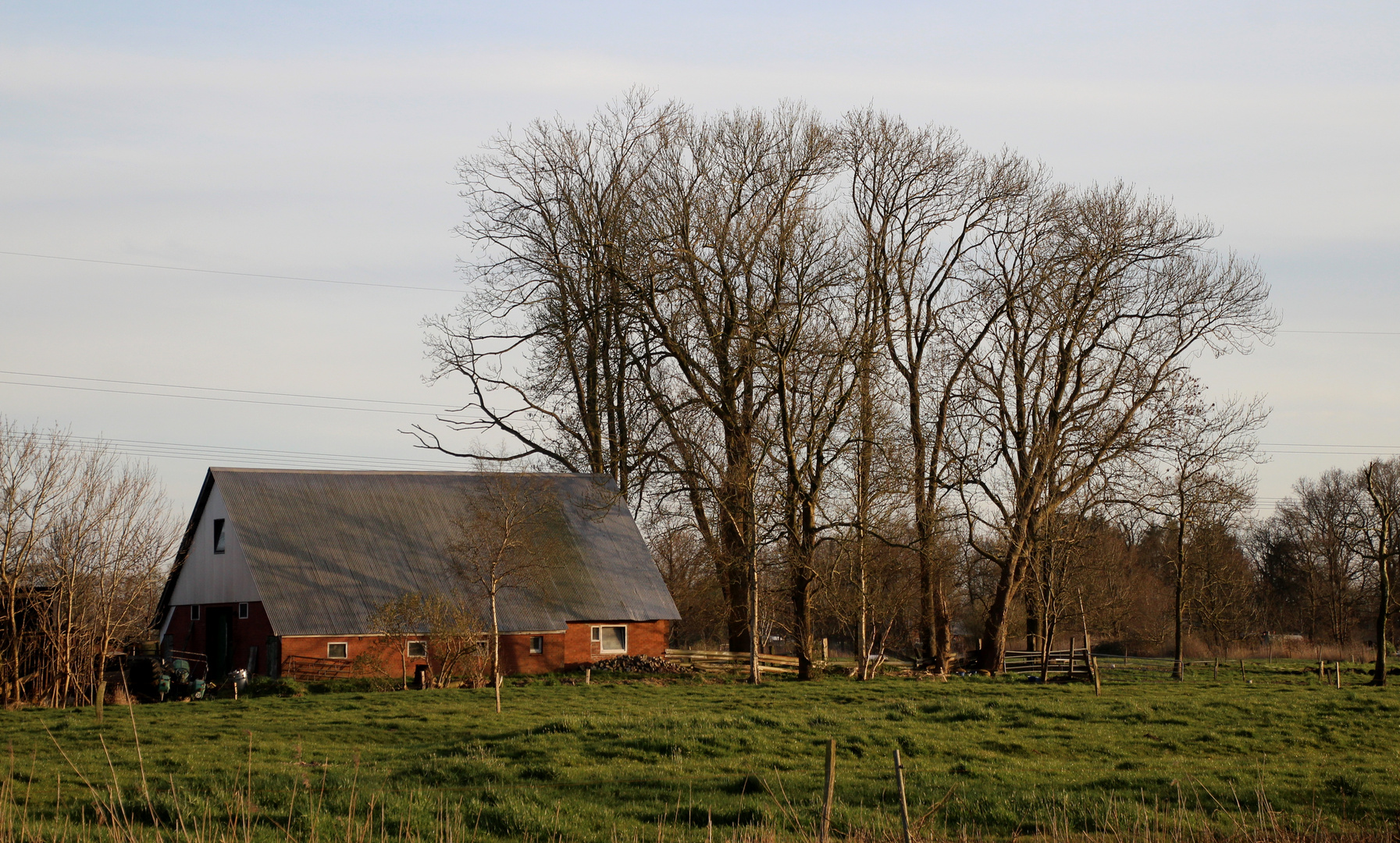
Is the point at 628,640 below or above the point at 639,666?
above

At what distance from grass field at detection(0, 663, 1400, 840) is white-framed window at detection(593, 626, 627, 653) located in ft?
28.1

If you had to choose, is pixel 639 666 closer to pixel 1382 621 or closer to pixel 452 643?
pixel 452 643

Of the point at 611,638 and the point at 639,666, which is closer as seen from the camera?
the point at 639,666

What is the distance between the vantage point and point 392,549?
108ft

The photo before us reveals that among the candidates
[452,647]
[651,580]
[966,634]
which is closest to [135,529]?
[452,647]

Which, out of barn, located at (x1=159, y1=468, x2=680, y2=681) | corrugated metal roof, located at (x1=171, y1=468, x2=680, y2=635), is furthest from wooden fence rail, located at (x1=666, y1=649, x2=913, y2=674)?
corrugated metal roof, located at (x1=171, y1=468, x2=680, y2=635)

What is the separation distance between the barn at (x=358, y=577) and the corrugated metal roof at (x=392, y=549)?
4 centimetres

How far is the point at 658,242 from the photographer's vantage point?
35.4m

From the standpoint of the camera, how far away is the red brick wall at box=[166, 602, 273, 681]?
30.5 metres

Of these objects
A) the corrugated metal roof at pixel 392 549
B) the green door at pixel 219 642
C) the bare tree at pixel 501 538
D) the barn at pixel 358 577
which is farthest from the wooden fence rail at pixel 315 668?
the green door at pixel 219 642

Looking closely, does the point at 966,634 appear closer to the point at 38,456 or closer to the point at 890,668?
the point at 890,668

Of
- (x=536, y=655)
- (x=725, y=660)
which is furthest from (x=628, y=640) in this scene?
(x=725, y=660)

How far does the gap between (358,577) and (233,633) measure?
448cm

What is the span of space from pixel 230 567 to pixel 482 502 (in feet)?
24.7
